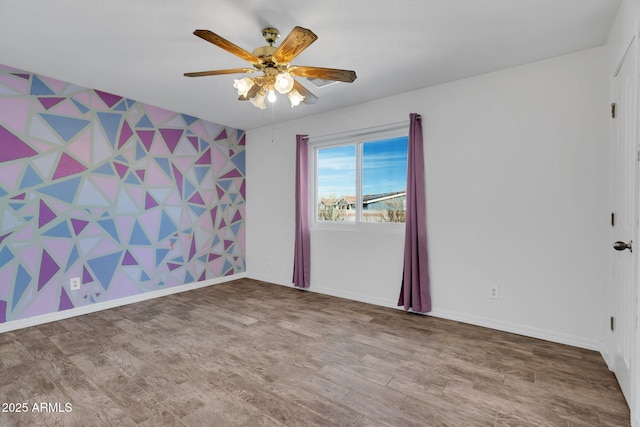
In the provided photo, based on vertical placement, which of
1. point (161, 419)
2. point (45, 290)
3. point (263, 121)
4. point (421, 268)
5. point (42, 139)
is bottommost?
point (161, 419)

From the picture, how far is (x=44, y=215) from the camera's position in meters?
3.08

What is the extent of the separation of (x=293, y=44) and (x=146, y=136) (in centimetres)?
290

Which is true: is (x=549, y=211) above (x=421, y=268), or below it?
above

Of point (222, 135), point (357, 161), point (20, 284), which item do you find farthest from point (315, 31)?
point (20, 284)

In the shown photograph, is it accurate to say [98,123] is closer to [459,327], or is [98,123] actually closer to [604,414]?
[459,327]

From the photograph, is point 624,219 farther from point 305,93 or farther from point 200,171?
point 200,171

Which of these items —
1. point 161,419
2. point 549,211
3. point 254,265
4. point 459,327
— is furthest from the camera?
point 254,265

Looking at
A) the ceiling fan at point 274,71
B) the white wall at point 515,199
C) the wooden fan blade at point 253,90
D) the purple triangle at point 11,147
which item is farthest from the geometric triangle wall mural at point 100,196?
the white wall at point 515,199

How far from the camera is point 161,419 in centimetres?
166

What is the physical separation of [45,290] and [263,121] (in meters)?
3.25

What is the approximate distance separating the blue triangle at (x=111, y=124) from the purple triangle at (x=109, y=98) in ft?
0.39

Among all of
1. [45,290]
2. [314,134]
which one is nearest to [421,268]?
[314,134]

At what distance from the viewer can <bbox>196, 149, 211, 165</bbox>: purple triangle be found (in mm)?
4473

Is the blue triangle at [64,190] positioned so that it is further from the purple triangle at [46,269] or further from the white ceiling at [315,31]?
the white ceiling at [315,31]
